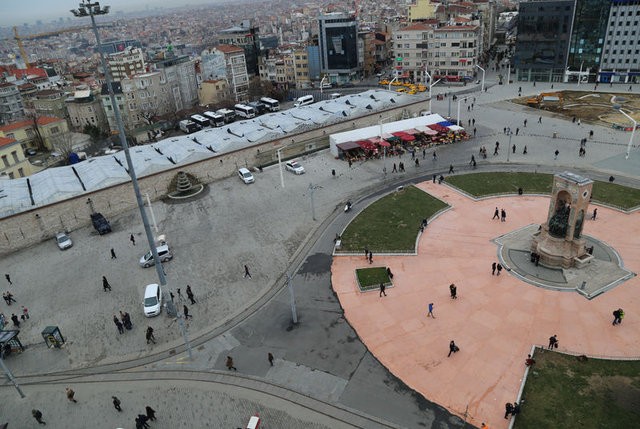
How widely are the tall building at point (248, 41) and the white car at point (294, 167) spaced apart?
66012 mm

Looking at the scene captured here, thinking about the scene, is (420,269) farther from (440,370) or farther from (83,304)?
(83,304)

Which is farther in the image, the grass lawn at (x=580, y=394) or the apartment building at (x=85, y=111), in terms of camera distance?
the apartment building at (x=85, y=111)

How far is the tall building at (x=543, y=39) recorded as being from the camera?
7606cm

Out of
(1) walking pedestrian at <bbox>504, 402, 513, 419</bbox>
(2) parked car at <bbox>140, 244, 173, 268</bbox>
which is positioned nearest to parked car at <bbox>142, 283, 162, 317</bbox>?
(2) parked car at <bbox>140, 244, 173, 268</bbox>

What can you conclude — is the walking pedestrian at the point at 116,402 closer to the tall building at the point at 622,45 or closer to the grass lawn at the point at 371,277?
the grass lawn at the point at 371,277

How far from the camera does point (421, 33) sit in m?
87.6

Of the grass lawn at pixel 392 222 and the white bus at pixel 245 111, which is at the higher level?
the white bus at pixel 245 111

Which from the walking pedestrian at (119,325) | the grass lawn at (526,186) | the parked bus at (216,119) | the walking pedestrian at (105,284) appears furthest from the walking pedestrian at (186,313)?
the parked bus at (216,119)

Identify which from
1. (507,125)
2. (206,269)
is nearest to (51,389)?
(206,269)

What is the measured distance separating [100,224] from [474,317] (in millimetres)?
31751

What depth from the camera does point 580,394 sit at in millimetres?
18750

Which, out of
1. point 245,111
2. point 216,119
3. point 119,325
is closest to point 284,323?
point 119,325

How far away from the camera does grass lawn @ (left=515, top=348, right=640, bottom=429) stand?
692 inches

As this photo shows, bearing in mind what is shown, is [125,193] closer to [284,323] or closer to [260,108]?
[284,323]
